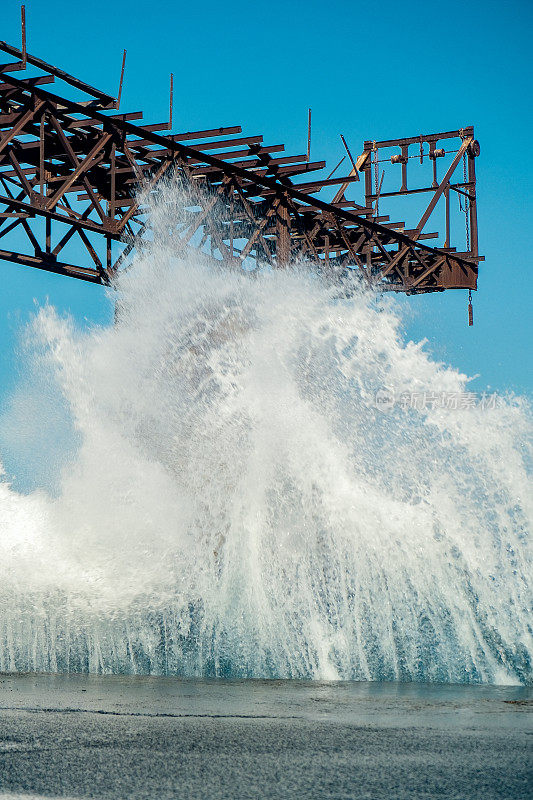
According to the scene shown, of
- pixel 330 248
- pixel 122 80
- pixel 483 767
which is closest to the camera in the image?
pixel 483 767

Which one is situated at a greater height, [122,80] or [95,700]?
[122,80]

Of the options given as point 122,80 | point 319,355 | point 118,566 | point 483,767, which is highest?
point 122,80

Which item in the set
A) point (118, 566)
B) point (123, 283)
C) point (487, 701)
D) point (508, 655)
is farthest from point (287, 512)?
point (123, 283)

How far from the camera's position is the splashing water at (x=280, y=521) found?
7449mm

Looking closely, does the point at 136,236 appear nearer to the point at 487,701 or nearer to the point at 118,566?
the point at 118,566

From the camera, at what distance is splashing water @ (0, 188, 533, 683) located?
24.4 ft

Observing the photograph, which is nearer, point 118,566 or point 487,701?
point 487,701

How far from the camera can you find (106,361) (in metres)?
12.1

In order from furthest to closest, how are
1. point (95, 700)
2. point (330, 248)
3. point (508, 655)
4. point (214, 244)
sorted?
1. point (330, 248)
2. point (214, 244)
3. point (508, 655)
4. point (95, 700)

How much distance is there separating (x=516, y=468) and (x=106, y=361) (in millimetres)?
5464

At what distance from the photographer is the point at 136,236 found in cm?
1416

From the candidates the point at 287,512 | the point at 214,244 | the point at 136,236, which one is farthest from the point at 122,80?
the point at 287,512

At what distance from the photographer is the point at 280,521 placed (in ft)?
27.5

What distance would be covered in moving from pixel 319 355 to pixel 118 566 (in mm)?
3571
